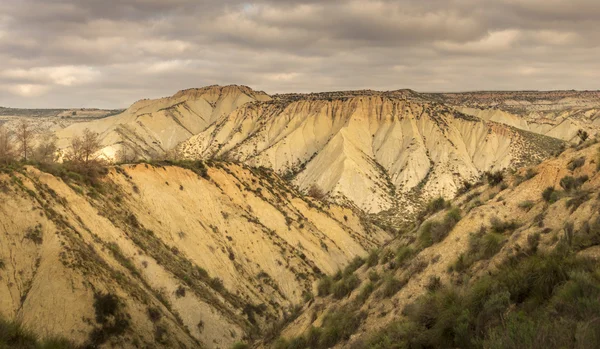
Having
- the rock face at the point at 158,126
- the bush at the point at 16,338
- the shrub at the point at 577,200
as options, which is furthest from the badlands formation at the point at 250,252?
the rock face at the point at 158,126

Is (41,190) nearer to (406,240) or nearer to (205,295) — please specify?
(205,295)

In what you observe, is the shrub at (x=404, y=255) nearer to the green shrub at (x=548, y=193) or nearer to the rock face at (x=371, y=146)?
the green shrub at (x=548, y=193)

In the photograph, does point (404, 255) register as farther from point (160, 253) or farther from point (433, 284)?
point (160, 253)

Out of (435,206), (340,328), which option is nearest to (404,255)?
(340,328)

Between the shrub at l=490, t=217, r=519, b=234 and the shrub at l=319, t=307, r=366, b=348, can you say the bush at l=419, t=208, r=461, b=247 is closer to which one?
the shrub at l=490, t=217, r=519, b=234

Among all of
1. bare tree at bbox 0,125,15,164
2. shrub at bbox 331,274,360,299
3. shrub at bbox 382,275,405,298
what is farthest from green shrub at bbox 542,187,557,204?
bare tree at bbox 0,125,15,164

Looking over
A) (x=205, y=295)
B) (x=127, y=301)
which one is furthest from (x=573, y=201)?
(x=205, y=295)
